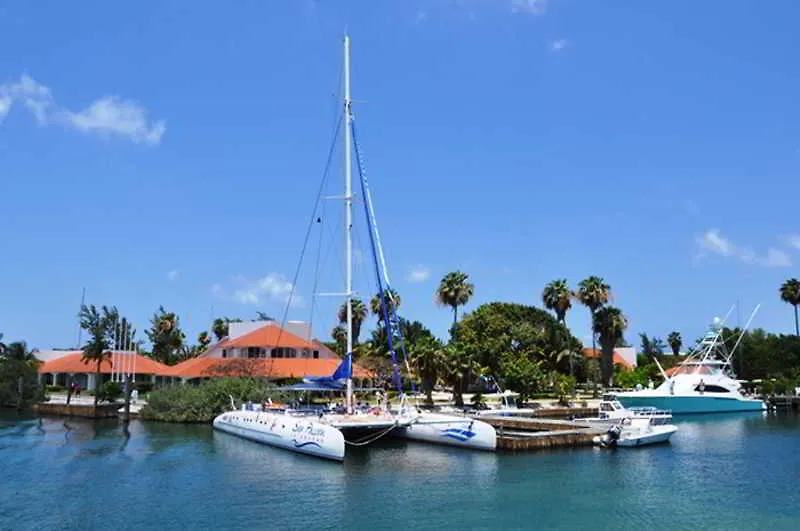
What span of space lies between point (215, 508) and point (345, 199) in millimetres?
21544

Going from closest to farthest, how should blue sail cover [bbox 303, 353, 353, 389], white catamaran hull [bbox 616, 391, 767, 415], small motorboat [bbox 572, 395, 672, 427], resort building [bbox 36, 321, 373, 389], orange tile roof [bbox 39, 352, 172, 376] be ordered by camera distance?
blue sail cover [bbox 303, 353, 353, 389] → small motorboat [bbox 572, 395, 672, 427] → white catamaran hull [bbox 616, 391, 767, 415] → resort building [bbox 36, 321, 373, 389] → orange tile roof [bbox 39, 352, 172, 376]

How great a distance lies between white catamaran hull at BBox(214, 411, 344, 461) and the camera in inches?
1337

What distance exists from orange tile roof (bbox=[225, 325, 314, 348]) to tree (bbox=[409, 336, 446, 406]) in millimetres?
20292

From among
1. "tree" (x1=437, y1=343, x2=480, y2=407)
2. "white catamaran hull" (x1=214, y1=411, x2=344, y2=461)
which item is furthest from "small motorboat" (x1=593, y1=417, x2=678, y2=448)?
"tree" (x1=437, y1=343, x2=480, y2=407)

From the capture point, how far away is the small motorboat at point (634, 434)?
39.7 meters

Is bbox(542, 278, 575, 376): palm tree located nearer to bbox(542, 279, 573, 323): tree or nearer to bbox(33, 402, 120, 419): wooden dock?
bbox(542, 279, 573, 323): tree

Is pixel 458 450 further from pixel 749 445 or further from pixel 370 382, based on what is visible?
pixel 370 382

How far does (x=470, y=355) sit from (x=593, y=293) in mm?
27473

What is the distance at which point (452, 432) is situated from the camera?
1494 inches

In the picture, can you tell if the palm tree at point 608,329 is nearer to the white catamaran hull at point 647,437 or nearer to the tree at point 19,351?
the white catamaran hull at point 647,437

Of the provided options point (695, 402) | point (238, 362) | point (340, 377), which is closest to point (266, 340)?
point (238, 362)

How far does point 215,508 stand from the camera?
2494 centimetres

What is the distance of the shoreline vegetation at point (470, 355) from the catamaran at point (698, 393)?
22.0ft

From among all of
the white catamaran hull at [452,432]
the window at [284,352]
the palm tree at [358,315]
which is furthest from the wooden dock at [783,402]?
the window at [284,352]
